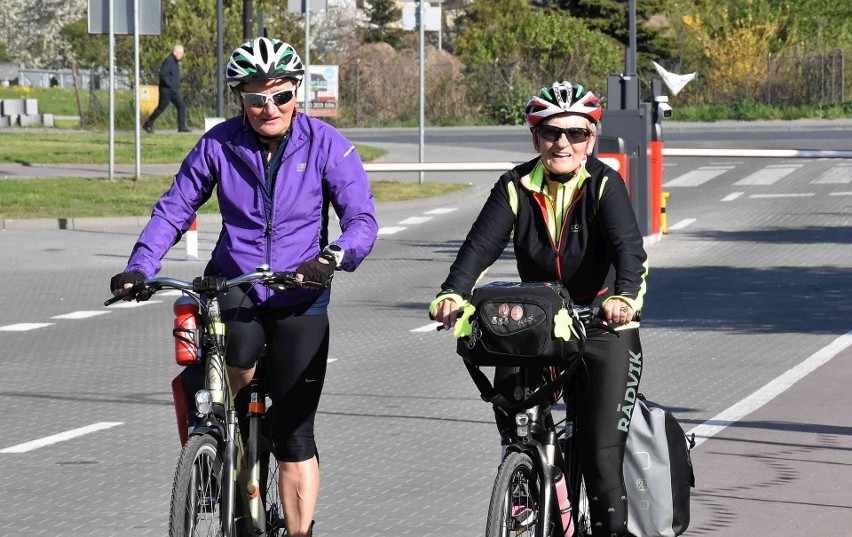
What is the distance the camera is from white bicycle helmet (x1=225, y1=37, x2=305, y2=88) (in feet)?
17.2

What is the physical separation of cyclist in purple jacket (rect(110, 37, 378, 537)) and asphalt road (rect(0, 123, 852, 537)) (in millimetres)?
1278

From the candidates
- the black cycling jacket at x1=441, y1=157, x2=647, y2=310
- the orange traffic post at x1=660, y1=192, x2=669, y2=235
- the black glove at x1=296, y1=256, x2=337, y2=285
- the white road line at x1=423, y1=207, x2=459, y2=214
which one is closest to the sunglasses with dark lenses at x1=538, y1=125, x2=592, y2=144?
the black cycling jacket at x1=441, y1=157, x2=647, y2=310

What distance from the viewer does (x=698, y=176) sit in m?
27.7

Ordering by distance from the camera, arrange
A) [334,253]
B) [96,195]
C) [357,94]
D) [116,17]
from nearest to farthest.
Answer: [334,253]
[96,195]
[116,17]
[357,94]

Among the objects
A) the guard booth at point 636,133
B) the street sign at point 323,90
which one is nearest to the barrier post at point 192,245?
the guard booth at point 636,133

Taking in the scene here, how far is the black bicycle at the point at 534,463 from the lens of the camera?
4.80 m

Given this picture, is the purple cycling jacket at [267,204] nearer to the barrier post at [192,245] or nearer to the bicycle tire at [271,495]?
the bicycle tire at [271,495]

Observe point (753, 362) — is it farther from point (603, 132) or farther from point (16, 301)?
point (603, 132)

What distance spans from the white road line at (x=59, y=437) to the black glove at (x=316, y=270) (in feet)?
11.8

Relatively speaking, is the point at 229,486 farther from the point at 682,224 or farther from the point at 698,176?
the point at 698,176

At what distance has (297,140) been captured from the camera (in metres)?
5.37

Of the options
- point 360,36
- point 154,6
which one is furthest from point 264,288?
point 360,36

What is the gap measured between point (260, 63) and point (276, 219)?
48 centimetres

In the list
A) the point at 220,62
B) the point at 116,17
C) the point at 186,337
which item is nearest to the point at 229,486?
the point at 186,337
